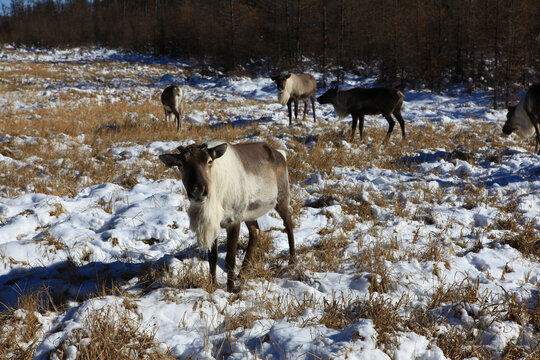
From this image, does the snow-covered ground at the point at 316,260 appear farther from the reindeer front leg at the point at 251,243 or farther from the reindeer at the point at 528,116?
the reindeer at the point at 528,116

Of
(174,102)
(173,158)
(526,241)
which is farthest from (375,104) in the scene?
(173,158)

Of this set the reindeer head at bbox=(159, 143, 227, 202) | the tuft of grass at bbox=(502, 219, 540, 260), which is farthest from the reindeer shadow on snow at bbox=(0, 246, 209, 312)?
the tuft of grass at bbox=(502, 219, 540, 260)

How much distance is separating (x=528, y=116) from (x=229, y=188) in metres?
9.84

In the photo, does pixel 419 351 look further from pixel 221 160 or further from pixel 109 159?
pixel 109 159

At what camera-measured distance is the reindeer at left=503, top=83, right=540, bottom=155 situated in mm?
9141

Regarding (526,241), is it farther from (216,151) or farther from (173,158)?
(173,158)

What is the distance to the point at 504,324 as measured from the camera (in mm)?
2848

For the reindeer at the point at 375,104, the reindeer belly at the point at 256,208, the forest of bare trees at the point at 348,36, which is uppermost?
the forest of bare trees at the point at 348,36

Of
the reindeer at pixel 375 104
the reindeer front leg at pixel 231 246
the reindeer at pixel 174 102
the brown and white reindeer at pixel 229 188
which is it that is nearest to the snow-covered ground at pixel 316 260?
the reindeer front leg at pixel 231 246

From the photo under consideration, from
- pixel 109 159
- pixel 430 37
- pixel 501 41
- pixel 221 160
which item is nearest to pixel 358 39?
pixel 430 37

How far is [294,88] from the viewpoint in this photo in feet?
48.4

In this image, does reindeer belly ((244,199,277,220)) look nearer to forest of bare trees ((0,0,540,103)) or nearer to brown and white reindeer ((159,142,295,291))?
brown and white reindeer ((159,142,295,291))

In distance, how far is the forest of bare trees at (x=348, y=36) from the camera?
22.7 meters

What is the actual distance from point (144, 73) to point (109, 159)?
96.7 feet
